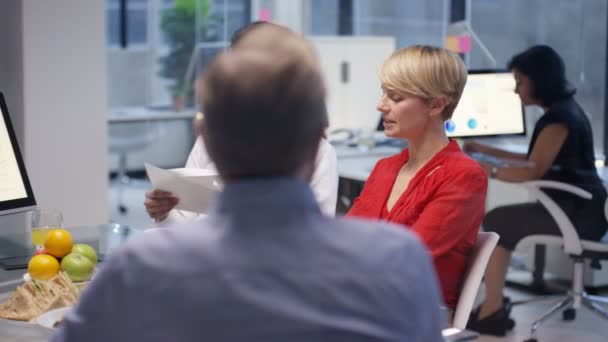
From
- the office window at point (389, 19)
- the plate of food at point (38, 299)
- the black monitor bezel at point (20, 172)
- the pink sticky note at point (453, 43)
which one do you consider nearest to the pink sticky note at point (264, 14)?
the office window at point (389, 19)

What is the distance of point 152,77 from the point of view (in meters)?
8.07

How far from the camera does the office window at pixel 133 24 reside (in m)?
8.12

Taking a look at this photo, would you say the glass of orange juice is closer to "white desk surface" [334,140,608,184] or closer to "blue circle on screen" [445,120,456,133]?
"white desk surface" [334,140,608,184]

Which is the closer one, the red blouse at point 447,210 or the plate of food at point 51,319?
the plate of food at point 51,319

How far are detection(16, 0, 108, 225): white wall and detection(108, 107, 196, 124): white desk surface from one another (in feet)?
11.4

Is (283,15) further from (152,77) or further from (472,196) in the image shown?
(472,196)

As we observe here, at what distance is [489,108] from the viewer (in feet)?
15.3

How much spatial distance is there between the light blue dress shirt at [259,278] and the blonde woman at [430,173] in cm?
120

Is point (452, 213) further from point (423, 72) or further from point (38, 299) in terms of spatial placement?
point (38, 299)

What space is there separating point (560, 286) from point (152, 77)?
430cm

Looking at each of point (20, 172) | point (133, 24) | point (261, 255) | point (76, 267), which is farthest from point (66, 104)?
point (133, 24)

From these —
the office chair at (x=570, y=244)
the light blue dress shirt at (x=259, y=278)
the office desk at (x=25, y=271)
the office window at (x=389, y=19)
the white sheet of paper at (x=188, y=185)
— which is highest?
the office window at (x=389, y=19)

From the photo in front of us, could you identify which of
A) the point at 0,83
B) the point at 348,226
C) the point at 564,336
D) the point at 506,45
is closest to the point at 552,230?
the point at 564,336

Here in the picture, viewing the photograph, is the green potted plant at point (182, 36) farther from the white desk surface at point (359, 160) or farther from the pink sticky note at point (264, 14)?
the white desk surface at point (359, 160)
